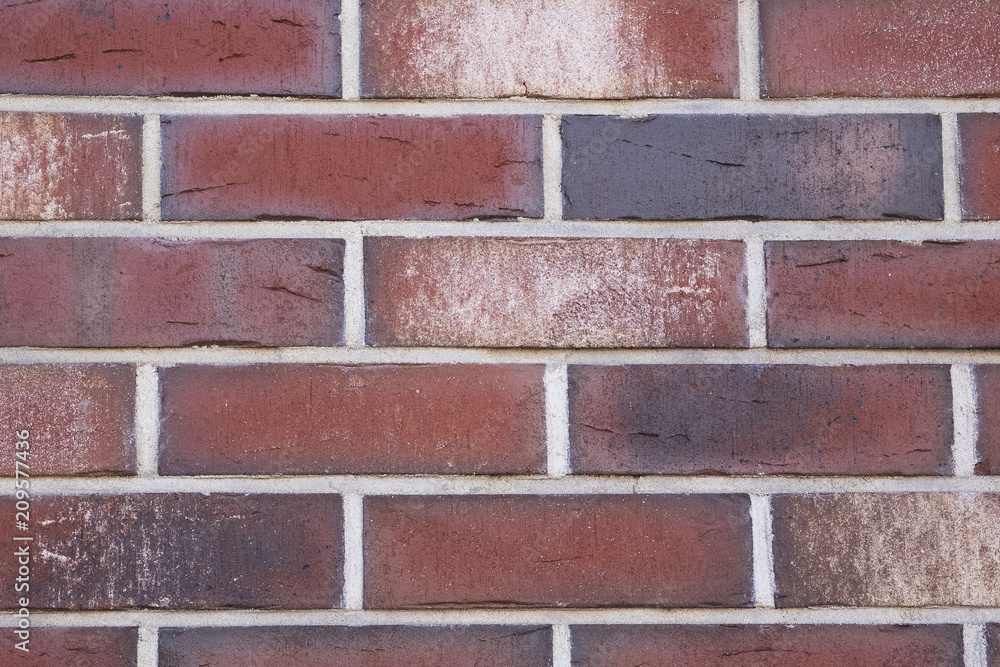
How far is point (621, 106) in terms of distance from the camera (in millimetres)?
678

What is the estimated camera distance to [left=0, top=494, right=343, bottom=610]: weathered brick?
66 cm

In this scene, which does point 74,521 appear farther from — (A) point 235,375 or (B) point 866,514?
(B) point 866,514

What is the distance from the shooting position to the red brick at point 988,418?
666 mm

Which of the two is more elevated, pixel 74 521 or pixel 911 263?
pixel 911 263

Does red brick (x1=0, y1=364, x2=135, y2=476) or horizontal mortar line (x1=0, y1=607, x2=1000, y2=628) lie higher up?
red brick (x1=0, y1=364, x2=135, y2=476)

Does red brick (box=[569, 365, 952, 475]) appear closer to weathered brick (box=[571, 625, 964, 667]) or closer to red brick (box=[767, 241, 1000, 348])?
red brick (box=[767, 241, 1000, 348])

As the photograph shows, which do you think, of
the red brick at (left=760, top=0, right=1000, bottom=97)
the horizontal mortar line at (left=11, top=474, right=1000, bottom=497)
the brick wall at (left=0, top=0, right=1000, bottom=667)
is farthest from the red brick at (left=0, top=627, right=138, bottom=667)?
the red brick at (left=760, top=0, right=1000, bottom=97)

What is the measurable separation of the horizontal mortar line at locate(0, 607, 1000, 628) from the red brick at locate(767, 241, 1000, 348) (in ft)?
0.73

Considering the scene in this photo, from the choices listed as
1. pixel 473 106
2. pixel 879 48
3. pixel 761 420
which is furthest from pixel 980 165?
pixel 473 106

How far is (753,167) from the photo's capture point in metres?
0.68

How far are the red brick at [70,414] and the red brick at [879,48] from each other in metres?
0.60

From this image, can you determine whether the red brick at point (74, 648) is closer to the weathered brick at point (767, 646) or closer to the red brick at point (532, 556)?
the red brick at point (532, 556)

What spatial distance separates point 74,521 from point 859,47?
2.52 ft

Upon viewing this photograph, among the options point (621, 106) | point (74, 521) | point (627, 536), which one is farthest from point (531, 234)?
point (74, 521)
